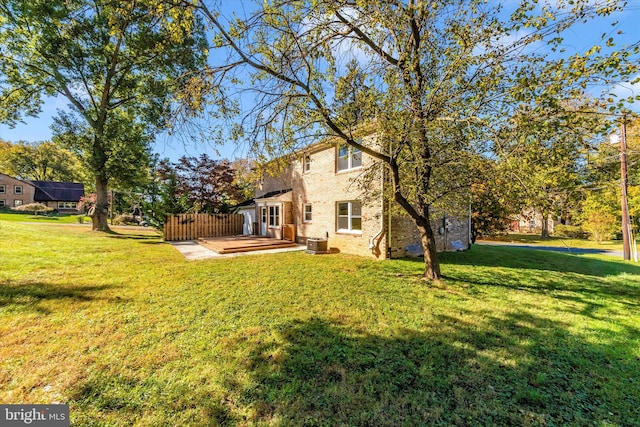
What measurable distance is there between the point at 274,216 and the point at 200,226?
507 centimetres

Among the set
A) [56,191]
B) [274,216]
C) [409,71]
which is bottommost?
[274,216]

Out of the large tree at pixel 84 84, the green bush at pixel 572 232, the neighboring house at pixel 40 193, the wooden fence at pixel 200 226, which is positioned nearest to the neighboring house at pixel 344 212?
the wooden fence at pixel 200 226

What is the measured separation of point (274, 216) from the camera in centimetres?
1722

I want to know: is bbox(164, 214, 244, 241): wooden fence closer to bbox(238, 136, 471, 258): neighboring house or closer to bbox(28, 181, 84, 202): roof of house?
bbox(238, 136, 471, 258): neighboring house

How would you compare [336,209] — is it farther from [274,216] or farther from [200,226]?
[200,226]

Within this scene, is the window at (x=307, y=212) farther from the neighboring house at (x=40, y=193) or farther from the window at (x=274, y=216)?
the neighboring house at (x=40, y=193)

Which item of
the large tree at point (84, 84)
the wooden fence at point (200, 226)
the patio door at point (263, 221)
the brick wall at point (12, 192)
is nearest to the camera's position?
the large tree at point (84, 84)

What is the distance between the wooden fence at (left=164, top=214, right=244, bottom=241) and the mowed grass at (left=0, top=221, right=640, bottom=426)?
892 cm

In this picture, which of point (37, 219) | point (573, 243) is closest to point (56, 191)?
point (37, 219)

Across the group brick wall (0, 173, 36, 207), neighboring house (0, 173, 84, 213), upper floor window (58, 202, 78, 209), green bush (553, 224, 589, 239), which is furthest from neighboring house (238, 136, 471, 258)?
brick wall (0, 173, 36, 207)

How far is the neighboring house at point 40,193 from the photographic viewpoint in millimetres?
43031

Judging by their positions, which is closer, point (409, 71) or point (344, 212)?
point (409, 71)

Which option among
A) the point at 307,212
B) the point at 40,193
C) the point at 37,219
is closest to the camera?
the point at 307,212

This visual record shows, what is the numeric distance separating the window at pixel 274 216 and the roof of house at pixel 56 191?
51.0 metres
